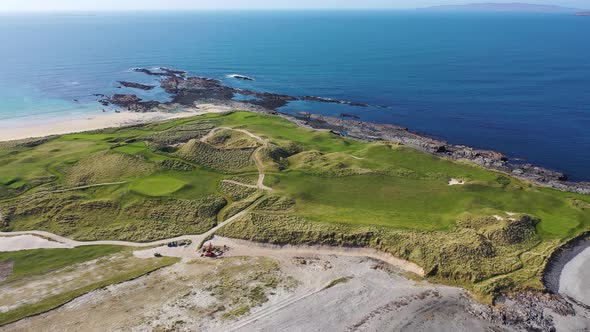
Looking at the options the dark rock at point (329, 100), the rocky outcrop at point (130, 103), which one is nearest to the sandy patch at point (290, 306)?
the dark rock at point (329, 100)

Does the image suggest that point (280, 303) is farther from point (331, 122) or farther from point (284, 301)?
point (331, 122)

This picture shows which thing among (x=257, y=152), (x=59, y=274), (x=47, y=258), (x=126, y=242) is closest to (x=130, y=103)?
(x=257, y=152)

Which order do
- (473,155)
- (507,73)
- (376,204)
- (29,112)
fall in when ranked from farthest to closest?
(507,73) < (29,112) < (473,155) < (376,204)

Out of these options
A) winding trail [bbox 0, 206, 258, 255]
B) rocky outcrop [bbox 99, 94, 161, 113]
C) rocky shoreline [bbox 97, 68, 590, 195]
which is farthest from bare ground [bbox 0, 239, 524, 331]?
rocky outcrop [bbox 99, 94, 161, 113]

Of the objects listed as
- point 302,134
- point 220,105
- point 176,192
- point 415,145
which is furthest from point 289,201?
point 220,105

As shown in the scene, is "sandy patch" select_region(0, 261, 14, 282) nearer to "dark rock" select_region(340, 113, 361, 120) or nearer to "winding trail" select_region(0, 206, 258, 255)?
"winding trail" select_region(0, 206, 258, 255)

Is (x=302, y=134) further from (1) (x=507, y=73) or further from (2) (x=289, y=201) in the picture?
(1) (x=507, y=73)

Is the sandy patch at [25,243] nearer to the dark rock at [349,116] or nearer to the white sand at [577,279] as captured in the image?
the white sand at [577,279]
